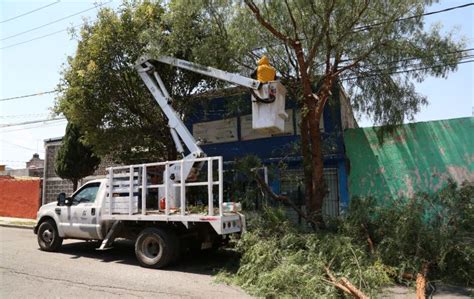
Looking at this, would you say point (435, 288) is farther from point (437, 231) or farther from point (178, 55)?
point (178, 55)

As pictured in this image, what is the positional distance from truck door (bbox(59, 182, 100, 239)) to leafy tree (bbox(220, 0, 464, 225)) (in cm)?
511

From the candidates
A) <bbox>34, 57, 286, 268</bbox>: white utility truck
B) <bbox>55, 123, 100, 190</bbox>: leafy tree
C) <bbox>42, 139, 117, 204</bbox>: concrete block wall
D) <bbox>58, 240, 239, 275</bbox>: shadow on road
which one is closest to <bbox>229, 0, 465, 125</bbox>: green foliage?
<bbox>34, 57, 286, 268</bbox>: white utility truck

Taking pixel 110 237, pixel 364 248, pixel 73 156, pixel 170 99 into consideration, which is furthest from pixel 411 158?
pixel 73 156

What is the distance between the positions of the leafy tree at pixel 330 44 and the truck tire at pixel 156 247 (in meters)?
3.20

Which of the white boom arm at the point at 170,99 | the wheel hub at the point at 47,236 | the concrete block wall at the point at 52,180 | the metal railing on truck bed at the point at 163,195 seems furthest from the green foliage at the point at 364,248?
the concrete block wall at the point at 52,180

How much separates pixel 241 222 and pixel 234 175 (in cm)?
157

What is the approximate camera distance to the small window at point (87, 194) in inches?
413

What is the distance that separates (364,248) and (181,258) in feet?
14.0

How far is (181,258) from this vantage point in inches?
388

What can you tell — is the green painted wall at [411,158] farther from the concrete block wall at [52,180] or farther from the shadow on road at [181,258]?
the concrete block wall at [52,180]

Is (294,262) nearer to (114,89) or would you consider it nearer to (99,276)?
(99,276)

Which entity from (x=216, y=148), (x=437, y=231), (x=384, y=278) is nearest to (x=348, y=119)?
(x=216, y=148)

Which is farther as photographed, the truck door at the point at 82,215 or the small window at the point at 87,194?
the small window at the point at 87,194

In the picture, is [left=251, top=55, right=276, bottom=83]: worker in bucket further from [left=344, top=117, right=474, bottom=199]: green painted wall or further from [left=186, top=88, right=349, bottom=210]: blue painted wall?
[left=344, top=117, right=474, bottom=199]: green painted wall
